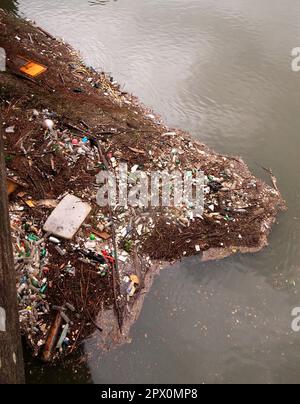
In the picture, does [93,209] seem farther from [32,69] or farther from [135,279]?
[32,69]

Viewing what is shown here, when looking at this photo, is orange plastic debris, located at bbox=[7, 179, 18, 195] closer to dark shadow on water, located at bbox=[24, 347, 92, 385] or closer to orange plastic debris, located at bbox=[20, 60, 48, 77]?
dark shadow on water, located at bbox=[24, 347, 92, 385]

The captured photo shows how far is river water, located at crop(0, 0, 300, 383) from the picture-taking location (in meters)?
3.70

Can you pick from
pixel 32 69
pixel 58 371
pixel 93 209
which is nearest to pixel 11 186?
pixel 93 209

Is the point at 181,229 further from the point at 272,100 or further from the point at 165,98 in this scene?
the point at 272,100

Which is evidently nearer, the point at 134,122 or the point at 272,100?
the point at 134,122

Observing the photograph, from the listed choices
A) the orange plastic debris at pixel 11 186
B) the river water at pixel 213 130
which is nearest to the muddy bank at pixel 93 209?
the orange plastic debris at pixel 11 186

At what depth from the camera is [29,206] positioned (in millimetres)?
4125

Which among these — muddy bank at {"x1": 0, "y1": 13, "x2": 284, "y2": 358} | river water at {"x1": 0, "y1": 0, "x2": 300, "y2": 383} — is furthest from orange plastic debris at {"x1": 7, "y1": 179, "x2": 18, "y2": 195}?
river water at {"x1": 0, "y1": 0, "x2": 300, "y2": 383}

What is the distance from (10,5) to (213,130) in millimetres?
6077

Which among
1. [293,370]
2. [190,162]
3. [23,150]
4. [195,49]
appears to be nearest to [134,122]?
[190,162]

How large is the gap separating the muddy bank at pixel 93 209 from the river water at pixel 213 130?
0.79ft

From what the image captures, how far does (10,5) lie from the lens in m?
8.27

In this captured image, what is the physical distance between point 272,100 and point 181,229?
368 centimetres

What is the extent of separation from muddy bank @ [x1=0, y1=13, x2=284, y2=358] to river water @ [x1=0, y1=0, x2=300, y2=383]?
0.24 metres
